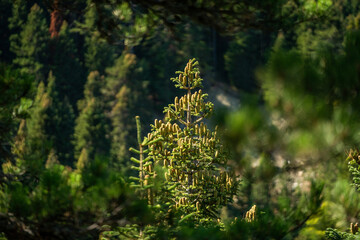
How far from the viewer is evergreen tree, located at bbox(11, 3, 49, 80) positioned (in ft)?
103

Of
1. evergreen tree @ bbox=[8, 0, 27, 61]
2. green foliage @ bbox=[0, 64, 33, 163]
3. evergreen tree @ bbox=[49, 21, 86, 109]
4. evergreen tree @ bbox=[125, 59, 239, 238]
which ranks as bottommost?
evergreen tree @ bbox=[125, 59, 239, 238]

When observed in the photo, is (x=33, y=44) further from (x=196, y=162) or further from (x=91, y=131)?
(x=196, y=162)

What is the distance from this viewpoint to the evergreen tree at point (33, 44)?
31.5 metres

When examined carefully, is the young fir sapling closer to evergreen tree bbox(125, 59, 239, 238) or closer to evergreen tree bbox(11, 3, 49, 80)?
evergreen tree bbox(125, 59, 239, 238)

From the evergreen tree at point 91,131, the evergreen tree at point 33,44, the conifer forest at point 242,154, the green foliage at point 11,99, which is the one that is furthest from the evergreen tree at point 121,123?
the green foliage at point 11,99

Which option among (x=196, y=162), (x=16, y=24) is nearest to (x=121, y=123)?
(x=16, y=24)

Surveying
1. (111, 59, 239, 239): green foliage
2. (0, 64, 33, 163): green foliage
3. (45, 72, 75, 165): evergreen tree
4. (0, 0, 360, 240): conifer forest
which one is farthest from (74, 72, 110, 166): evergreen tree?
(0, 64, 33, 163): green foliage

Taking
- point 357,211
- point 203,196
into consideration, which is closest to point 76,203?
point 357,211

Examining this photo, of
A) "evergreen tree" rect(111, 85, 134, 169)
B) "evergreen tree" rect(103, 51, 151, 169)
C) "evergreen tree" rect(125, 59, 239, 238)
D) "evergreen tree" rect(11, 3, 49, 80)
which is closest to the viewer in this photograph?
"evergreen tree" rect(125, 59, 239, 238)

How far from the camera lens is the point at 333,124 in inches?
185

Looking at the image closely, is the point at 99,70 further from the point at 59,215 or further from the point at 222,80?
the point at 59,215

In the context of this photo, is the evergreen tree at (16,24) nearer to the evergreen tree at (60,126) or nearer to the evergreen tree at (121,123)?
the evergreen tree at (60,126)

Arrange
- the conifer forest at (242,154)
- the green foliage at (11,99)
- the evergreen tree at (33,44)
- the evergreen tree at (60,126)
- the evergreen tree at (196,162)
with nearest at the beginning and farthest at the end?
the conifer forest at (242,154) < the green foliage at (11,99) < the evergreen tree at (196,162) < the evergreen tree at (60,126) < the evergreen tree at (33,44)

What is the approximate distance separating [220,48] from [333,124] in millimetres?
39035
